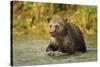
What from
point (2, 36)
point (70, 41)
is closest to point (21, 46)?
point (2, 36)

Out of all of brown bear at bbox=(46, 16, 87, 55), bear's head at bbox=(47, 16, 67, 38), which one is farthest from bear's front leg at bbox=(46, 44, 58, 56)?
bear's head at bbox=(47, 16, 67, 38)

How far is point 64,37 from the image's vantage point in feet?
8.77

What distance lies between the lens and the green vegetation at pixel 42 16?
8.02 feet

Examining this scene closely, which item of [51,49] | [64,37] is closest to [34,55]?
[51,49]

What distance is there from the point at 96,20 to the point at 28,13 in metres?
1.01

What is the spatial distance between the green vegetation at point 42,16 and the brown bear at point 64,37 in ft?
0.23

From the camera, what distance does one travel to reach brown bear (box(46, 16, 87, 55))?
2.62 meters

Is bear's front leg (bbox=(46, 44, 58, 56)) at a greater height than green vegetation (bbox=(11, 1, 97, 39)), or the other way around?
green vegetation (bbox=(11, 1, 97, 39))

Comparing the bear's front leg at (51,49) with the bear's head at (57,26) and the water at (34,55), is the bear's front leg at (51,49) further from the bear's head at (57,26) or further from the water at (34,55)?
the bear's head at (57,26)

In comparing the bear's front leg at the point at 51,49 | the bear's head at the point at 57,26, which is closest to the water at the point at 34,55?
the bear's front leg at the point at 51,49

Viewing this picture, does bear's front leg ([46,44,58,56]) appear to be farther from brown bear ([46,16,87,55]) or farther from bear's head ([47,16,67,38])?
bear's head ([47,16,67,38])

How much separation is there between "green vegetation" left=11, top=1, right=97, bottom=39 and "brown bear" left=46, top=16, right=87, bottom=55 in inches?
2.7

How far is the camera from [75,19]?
9.05ft

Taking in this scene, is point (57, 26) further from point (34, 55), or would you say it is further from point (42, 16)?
point (34, 55)
